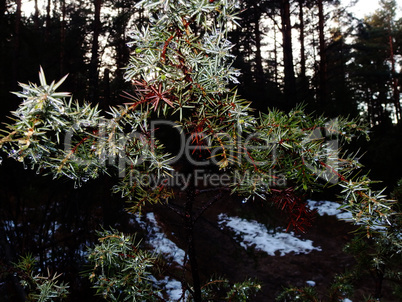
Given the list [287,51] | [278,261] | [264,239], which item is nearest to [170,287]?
[278,261]

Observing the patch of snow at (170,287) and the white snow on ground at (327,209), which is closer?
the patch of snow at (170,287)

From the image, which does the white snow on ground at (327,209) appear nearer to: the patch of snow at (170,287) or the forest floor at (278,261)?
the forest floor at (278,261)

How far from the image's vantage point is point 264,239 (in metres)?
6.98

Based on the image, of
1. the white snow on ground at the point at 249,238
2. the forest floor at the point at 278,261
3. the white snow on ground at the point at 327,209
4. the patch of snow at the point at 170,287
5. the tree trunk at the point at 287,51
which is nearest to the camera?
the patch of snow at the point at 170,287

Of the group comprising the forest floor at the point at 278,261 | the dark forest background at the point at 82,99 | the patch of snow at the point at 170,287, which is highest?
the dark forest background at the point at 82,99

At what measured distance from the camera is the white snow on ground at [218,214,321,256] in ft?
21.2

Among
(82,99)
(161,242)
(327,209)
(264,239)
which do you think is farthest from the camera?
(327,209)

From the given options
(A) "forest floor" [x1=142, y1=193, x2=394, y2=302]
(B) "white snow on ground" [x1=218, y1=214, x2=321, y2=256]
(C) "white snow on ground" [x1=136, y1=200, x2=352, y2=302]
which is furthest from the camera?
(B) "white snow on ground" [x1=218, y1=214, x2=321, y2=256]

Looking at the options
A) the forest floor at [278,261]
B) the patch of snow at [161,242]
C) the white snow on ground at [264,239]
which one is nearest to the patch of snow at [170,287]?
the patch of snow at [161,242]

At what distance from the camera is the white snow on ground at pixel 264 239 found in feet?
21.2

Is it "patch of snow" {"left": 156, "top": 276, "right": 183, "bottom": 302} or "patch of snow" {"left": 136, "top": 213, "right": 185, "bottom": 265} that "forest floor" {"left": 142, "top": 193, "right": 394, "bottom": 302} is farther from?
"patch of snow" {"left": 156, "top": 276, "right": 183, "bottom": 302}

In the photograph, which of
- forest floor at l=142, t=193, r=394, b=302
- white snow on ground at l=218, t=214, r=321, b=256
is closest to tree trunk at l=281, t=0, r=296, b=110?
white snow on ground at l=218, t=214, r=321, b=256

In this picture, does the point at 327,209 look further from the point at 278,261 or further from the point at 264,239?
the point at 278,261

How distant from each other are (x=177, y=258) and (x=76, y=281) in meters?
2.83
